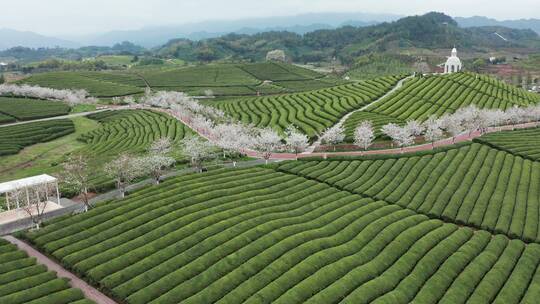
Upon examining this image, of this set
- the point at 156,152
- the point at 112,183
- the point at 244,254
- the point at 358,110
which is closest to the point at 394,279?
the point at 244,254

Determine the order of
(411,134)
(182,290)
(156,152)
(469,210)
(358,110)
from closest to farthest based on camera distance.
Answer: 1. (182,290)
2. (469,210)
3. (156,152)
4. (411,134)
5. (358,110)

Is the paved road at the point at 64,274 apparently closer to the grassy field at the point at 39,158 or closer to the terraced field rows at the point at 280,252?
the terraced field rows at the point at 280,252

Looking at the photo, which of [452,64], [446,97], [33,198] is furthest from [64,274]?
[452,64]

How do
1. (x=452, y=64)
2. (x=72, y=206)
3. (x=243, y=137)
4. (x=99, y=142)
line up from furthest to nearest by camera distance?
(x=452, y=64)
(x=99, y=142)
(x=243, y=137)
(x=72, y=206)

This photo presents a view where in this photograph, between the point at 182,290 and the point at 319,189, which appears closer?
the point at 182,290

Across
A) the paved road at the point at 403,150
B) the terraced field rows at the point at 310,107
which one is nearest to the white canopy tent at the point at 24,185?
the paved road at the point at 403,150

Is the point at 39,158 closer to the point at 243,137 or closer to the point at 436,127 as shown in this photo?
the point at 243,137

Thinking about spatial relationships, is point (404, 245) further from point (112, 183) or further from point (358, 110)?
point (358, 110)

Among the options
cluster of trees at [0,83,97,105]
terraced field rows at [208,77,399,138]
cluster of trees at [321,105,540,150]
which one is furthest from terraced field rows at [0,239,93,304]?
cluster of trees at [0,83,97,105]
